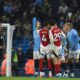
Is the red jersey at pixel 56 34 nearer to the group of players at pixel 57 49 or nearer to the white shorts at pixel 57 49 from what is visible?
the group of players at pixel 57 49

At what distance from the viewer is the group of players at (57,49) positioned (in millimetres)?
14258

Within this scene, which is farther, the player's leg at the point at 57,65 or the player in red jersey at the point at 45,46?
the player in red jersey at the point at 45,46

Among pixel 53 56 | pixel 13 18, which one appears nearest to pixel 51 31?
pixel 53 56

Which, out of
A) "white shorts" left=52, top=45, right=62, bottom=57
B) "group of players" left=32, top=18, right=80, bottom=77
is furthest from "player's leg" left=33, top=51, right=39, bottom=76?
"white shorts" left=52, top=45, right=62, bottom=57

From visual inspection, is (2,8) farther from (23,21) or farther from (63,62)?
(63,62)

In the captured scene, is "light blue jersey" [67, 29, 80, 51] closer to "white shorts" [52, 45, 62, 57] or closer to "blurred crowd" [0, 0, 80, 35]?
"white shorts" [52, 45, 62, 57]

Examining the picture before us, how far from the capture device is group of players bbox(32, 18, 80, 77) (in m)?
14.3

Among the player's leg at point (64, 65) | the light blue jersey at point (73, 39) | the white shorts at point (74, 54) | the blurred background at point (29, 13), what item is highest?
the blurred background at point (29, 13)

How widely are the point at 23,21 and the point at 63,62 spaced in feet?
22.2

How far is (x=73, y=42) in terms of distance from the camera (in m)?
15.0

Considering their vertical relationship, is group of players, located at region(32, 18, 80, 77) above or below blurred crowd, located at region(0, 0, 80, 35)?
below

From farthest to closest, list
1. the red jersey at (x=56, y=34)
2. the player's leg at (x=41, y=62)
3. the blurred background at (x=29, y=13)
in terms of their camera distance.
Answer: the blurred background at (x=29, y=13) < the player's leg at (x=41, y=62) < the red jersey at (x=56, y=34)

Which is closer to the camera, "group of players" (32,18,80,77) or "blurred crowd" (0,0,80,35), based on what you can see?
"group of players" (32,18,80,77)

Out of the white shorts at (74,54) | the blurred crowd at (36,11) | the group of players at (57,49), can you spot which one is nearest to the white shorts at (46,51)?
the group of players at (57,49)
